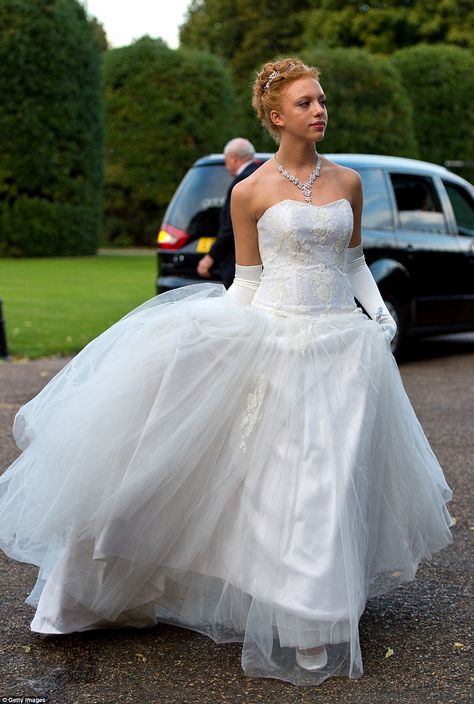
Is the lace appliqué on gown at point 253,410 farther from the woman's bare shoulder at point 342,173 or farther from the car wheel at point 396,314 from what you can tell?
the car wheel at point 396,314

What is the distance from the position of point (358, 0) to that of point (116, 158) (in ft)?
64.1

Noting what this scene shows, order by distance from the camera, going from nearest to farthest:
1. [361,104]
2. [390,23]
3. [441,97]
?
[361,104] → [441,97] → [390,23]

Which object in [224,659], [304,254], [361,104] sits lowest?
[224,659]

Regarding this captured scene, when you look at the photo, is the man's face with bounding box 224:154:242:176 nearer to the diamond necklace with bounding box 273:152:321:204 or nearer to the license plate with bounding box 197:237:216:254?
the license plate with bounding box 197:237:216:254

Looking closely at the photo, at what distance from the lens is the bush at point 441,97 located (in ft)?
140

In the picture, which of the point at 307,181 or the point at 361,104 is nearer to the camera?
the point at 307,181

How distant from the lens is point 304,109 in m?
3.94

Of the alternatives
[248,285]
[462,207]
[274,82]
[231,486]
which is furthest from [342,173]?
[462,207]

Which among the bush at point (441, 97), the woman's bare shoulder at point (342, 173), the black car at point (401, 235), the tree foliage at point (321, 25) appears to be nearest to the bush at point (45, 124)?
the bush at point (441, 97)

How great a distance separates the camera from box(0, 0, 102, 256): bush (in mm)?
30344

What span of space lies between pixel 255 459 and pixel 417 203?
7.99m

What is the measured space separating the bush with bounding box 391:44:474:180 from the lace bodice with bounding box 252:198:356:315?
1591 inches

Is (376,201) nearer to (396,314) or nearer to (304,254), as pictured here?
(396,314)

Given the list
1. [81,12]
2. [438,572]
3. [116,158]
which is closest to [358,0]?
[116,158]
